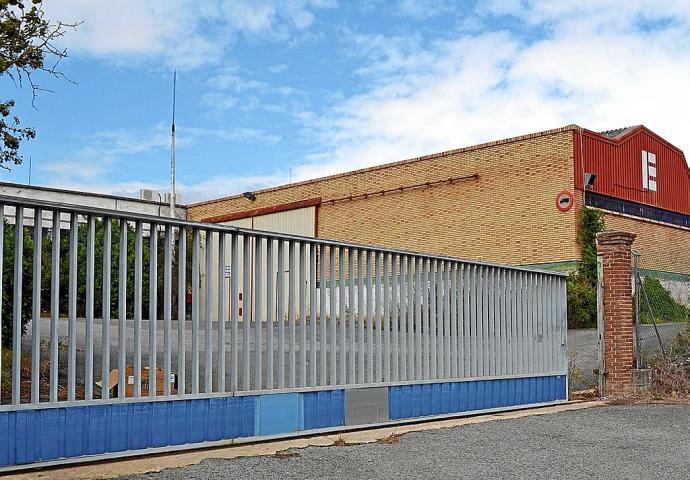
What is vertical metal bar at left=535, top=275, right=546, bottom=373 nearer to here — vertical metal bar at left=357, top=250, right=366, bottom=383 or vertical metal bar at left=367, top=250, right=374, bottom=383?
vertical metal bar at left=367, top=250, right=374, bottom=383

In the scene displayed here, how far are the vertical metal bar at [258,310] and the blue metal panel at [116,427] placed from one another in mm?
286

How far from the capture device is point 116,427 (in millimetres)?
7562

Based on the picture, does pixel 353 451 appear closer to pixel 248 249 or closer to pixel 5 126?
pixel 248 249

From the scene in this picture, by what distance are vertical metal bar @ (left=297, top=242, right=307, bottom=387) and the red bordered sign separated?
18.7 meters

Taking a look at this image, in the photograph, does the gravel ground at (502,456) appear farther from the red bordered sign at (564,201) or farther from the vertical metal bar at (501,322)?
the red bordered sign at (564,201)

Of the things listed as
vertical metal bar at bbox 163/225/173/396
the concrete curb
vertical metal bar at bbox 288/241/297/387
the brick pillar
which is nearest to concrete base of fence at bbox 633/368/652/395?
the brick pillar

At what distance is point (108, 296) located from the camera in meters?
7.52

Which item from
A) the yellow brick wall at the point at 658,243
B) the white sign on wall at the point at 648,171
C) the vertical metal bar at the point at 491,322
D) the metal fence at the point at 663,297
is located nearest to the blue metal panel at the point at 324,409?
the vertical metal bar at the point at 491,322

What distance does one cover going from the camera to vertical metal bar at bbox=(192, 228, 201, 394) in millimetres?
8289

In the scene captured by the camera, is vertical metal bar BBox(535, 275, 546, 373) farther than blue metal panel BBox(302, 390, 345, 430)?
Yes

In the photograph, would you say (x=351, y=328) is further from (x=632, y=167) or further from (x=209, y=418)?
(x=632, y=167)

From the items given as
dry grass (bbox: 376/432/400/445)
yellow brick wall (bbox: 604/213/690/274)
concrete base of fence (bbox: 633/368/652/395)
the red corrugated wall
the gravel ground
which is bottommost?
the gravel ground

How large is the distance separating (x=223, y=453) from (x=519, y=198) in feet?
70.8

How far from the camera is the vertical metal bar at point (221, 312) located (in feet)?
28.0
